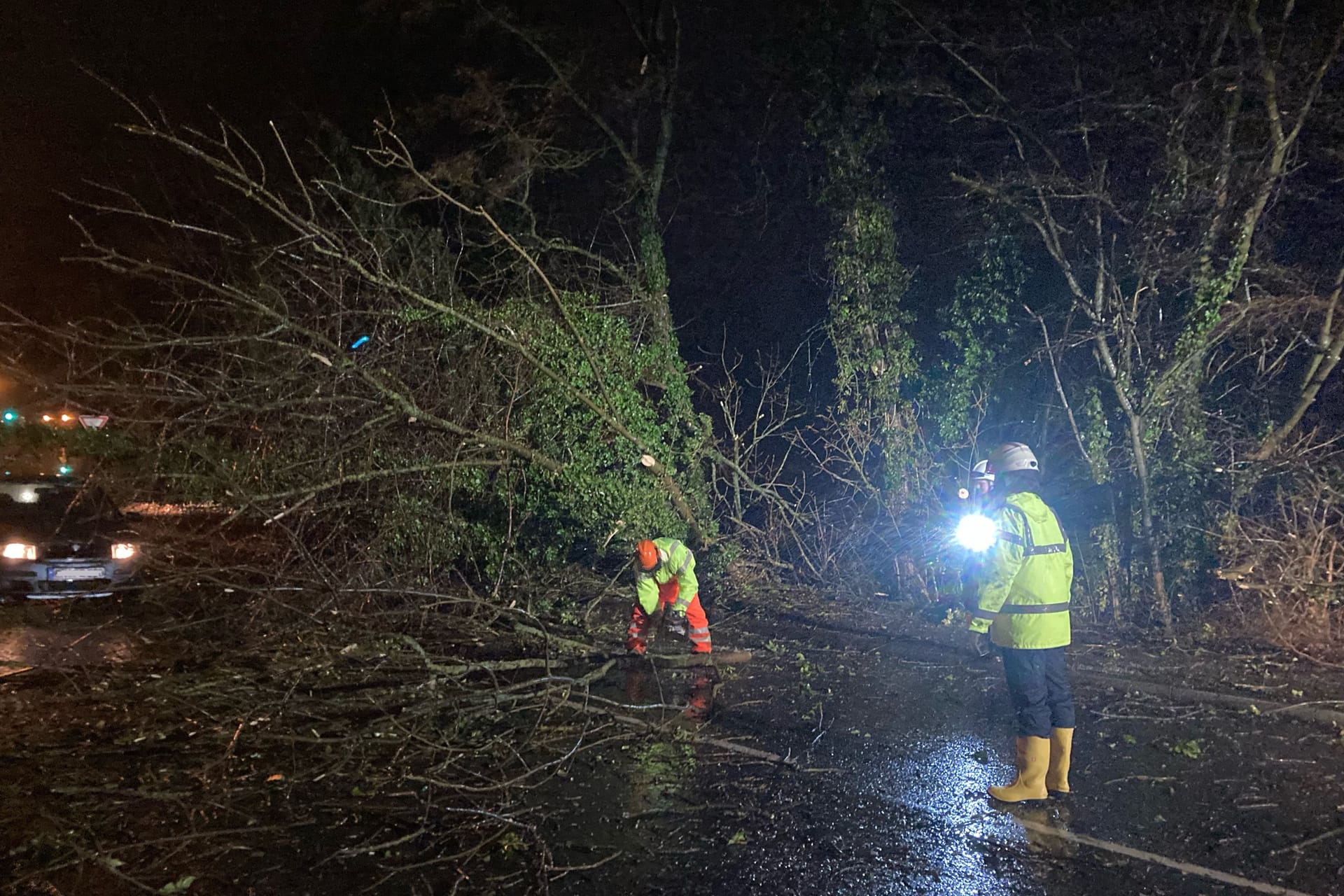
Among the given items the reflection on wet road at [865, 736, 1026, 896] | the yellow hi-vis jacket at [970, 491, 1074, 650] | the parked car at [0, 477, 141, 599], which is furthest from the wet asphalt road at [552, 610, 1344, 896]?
the parked car at [0, 477, 141, 599]

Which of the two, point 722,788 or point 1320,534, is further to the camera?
point 1320,534

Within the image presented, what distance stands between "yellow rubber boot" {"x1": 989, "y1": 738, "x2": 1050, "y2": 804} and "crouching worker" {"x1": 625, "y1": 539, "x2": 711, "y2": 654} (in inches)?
129

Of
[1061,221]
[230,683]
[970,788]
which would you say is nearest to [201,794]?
[230,683]

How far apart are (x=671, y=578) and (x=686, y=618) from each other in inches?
16.1

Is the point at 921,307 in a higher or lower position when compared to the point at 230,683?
higher

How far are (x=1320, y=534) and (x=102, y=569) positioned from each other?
11429 mm

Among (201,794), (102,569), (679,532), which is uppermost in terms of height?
(679,532)

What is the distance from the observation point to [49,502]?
10.5 metres

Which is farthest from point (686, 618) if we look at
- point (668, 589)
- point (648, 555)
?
point (648, 555)

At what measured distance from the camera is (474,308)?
9.00 m

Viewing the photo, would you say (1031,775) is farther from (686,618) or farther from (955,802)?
(686,618)

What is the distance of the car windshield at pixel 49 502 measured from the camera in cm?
1010

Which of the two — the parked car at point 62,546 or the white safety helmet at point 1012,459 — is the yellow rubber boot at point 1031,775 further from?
the parked car at point 62,546

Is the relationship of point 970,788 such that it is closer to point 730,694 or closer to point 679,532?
point 730,694
